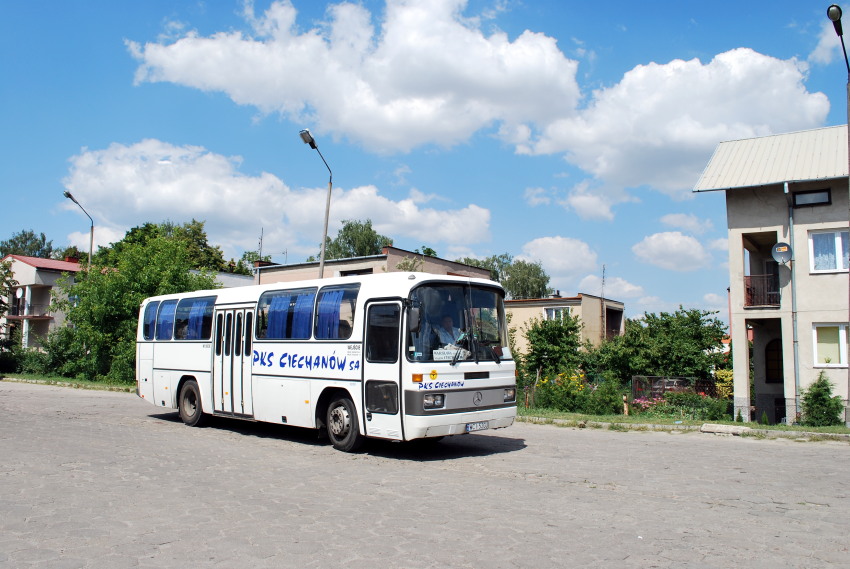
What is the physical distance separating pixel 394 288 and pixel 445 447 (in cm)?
337

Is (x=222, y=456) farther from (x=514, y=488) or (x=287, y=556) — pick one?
(x=287, y=556)

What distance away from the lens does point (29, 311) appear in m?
57.6

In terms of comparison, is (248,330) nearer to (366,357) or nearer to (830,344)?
(366,357)

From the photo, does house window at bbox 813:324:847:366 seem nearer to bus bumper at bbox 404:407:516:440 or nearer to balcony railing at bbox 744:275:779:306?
balcony railing at bbox 744:275:779:306

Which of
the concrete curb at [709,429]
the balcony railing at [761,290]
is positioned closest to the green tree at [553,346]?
the balcony railing at [761,290]

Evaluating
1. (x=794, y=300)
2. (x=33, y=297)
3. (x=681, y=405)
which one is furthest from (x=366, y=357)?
(x=33, y=297)

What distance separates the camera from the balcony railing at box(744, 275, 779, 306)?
78.2 feet

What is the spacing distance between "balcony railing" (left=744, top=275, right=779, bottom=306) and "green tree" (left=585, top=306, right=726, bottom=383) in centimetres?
559

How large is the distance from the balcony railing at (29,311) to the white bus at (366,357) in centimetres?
5041

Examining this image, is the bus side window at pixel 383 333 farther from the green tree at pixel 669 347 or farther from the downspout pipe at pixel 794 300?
the green tree at pixel 669 347

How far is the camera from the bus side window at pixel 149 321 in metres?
17.2

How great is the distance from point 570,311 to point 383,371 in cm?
3504

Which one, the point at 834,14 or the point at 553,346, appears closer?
the point at 834,14

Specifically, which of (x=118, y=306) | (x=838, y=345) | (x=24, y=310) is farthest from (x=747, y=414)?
(x=24, y=310)
